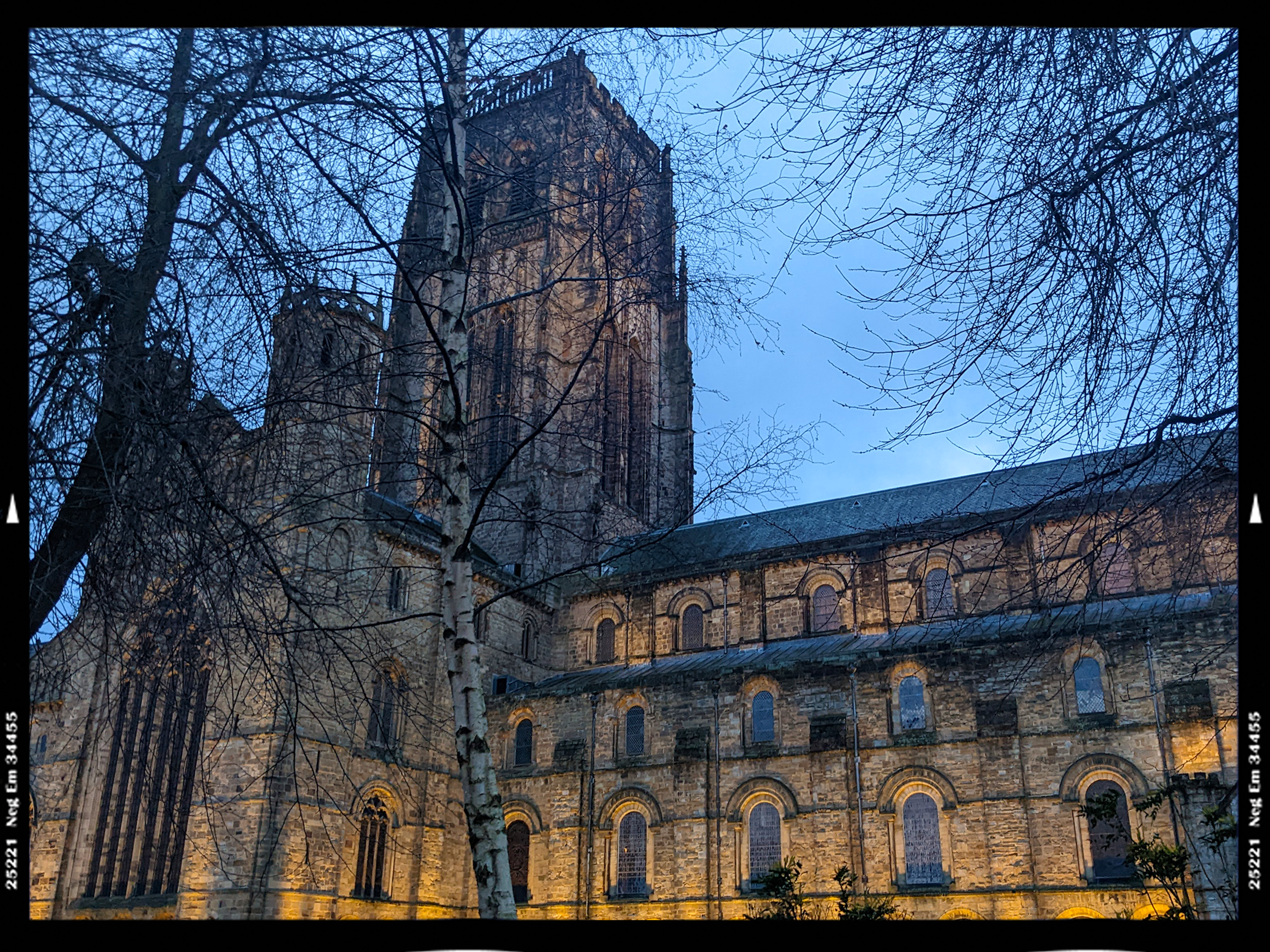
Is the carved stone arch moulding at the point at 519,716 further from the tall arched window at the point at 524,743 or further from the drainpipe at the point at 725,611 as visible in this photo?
the drainpipe at the point at 725,611

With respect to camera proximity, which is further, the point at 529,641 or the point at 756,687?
the point at 529,641

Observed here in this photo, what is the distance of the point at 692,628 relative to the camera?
31.8m

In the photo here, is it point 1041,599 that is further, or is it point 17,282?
point 1041,599

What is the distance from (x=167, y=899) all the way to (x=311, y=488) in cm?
1979

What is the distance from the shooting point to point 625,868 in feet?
84.5

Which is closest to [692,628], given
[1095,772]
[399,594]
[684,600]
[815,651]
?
[684,600]

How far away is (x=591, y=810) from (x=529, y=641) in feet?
24.5

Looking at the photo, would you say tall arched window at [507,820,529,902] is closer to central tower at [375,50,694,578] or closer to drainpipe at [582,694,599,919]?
drainpipe at [582,694,599,919]

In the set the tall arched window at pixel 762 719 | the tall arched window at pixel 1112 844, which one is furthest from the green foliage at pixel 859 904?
the tall arched window at pixel 1112 844

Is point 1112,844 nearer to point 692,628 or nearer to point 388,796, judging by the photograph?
point 692,628

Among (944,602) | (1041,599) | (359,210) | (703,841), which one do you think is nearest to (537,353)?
(359,210)

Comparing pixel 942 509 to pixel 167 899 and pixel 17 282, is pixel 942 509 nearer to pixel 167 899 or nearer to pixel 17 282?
pixel 167 899

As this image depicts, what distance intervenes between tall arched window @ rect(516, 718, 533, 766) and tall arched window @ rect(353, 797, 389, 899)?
4.44 metres

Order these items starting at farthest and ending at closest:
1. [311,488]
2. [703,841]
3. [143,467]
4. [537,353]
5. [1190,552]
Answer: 1. [703,841]
2. [537,353]
3. [311,488]
4. [1190,552]
5. [143,467]
